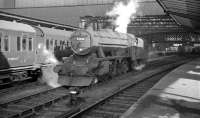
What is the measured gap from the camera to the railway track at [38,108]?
7465 millimetres

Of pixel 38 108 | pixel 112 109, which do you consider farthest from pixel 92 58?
pixel 38 108

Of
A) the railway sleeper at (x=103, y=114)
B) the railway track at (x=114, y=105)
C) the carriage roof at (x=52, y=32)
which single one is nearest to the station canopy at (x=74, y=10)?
the carriage roof at (x=52, y=32)

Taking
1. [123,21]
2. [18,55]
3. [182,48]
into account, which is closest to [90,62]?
[18,55]

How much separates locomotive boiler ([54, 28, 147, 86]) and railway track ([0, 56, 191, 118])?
174 centimetres

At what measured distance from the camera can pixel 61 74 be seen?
1225 cm

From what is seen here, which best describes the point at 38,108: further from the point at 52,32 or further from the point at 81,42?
the point at 52,32

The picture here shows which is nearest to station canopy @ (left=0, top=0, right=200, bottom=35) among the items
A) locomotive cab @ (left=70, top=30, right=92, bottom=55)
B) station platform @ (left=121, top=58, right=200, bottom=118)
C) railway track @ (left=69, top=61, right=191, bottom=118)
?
locomotive cab @ (left=70, top=30, right=92, bottom=55)

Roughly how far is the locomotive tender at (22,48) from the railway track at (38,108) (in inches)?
107

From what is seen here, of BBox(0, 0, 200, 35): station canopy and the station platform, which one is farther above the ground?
BBox(0, 0, 200, 35): station canopy

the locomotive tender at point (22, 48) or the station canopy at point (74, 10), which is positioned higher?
the station canopy at point (74, 10)

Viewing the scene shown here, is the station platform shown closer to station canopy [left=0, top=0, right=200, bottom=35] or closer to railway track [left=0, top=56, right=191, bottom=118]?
railway track [left=0, top=56, right=191, bottom=118]

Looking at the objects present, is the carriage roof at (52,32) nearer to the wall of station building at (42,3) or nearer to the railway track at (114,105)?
the railway track at (114,105)

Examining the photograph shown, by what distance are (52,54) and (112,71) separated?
418 centimetres

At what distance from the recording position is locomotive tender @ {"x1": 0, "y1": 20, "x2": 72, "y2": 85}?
11.9m
